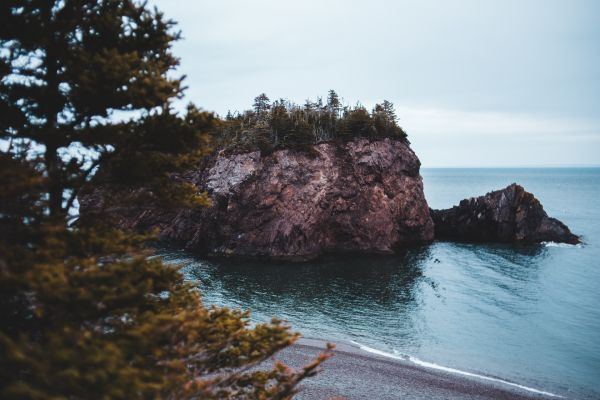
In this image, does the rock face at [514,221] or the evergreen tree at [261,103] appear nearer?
the rock face at [514,221]

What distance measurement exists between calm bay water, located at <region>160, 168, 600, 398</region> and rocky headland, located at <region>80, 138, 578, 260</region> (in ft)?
14.6

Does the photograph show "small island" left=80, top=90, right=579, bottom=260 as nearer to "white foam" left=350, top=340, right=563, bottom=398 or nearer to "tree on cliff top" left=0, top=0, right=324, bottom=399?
"white foam" left=350, top=340, right=563, bottom=398

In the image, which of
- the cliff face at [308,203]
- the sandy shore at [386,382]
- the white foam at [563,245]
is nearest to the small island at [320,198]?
the cliff face at [308,203]

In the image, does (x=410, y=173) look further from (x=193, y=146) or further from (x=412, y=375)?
(x=193, y=146)

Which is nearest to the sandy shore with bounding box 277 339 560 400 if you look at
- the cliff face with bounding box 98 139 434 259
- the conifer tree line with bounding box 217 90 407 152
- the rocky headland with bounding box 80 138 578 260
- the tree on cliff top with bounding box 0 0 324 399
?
the tree on cliff top with bounding box 0 0 324 399

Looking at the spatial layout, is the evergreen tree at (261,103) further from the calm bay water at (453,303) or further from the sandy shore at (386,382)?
the sandy shore at (386,382)

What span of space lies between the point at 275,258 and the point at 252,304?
1637cm

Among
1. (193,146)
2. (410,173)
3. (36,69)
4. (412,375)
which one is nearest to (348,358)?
(412,375)

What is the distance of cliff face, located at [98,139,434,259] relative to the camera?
5800cm

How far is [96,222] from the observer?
9.52 m

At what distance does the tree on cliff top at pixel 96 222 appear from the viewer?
278 inches

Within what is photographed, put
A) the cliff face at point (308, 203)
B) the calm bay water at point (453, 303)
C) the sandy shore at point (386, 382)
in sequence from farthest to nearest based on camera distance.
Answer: the cliff face at point (308, 203) → the calm bay water at point (453, 303) → the sandy shore at point (386, 382)

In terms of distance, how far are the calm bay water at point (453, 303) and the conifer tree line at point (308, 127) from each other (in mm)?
19335

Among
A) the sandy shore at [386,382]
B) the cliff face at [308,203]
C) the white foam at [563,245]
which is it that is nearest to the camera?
the sandy shore at [386,382]
